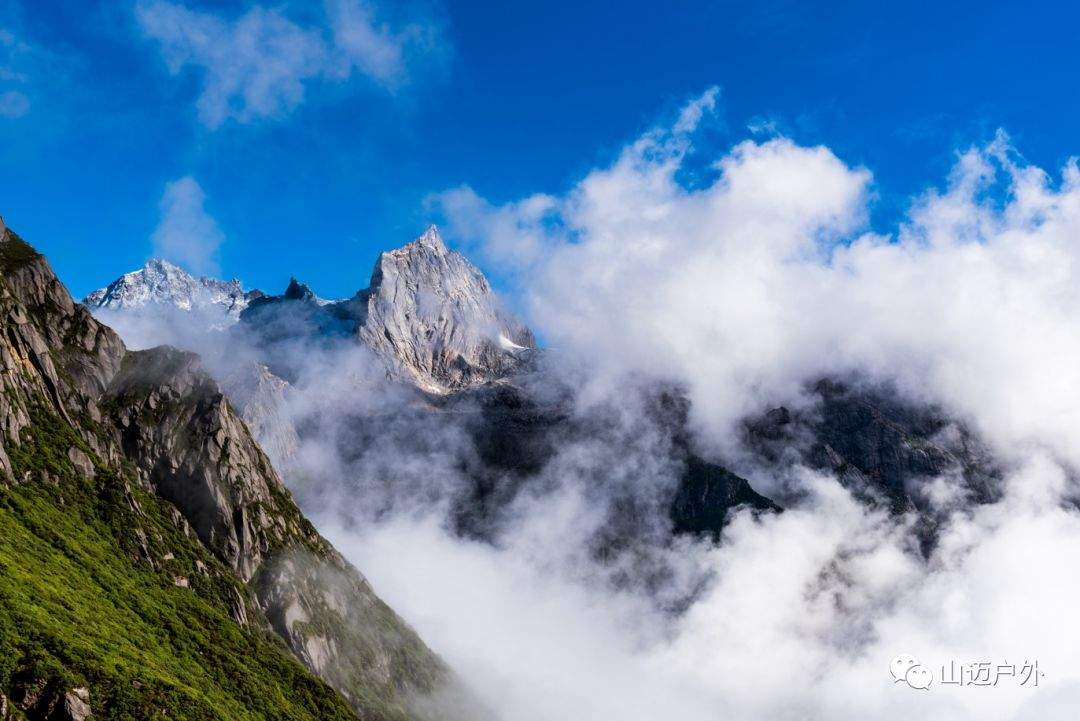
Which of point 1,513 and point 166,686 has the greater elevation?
point 1,513

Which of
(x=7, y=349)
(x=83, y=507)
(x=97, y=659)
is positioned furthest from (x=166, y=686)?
(x=7, y=349)

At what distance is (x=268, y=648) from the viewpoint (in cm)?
19862

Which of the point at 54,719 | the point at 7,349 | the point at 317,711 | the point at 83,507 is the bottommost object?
the point at 54,719

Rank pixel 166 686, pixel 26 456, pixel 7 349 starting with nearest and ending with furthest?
1. pixel 166 686
2. pixel 26 456
3. pixel 7 349

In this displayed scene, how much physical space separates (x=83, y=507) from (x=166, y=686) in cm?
6435

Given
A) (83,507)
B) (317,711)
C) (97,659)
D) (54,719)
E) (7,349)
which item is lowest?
(54,719)

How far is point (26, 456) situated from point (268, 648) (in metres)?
68.9

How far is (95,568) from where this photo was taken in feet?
525

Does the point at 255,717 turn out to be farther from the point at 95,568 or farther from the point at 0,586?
the point at 0,586

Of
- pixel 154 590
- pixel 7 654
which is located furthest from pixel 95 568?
pixel 7 654

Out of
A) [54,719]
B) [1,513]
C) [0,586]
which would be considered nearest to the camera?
[54,719]

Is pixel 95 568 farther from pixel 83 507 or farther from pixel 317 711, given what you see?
pixel 317 711

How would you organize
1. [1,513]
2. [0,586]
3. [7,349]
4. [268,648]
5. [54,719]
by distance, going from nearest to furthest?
[54,719], [0,586], [1,513], [7,349], [268,648]

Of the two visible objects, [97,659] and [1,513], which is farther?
[1,513]
